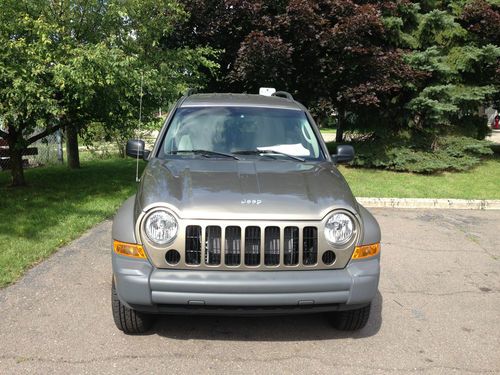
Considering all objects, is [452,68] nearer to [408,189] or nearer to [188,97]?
[408,189]

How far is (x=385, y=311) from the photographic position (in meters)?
4.29

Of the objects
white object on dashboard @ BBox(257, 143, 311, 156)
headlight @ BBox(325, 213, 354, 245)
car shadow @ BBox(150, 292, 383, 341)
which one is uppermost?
white object on dashboard @ BBox(257, 143, 311, 156)

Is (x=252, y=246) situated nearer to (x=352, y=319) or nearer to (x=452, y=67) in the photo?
(x=352, y=319)

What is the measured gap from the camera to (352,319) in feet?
12.2

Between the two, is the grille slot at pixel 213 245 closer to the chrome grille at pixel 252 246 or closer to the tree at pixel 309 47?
the chrome grille at pixel 252 246

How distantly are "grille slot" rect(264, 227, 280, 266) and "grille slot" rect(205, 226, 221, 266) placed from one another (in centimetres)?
32

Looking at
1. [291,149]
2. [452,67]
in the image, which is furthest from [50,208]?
[452,67]

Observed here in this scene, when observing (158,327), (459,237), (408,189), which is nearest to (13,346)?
(158,327)

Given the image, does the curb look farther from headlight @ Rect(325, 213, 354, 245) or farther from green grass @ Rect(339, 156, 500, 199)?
headlight @ Rect(325, 213, 354, 245)

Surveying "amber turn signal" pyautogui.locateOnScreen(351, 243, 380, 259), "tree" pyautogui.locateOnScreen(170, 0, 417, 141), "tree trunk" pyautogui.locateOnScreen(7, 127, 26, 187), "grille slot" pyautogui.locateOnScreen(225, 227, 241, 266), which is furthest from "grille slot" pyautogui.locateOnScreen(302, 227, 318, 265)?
"tree" pyautogui.locateOnScreen(170, 0, 417, 141)

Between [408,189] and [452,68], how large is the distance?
13.0 feet

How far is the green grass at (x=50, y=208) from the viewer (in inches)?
215

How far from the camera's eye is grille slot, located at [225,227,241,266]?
3.23 metres

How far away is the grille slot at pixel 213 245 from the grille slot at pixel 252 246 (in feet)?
0.62
